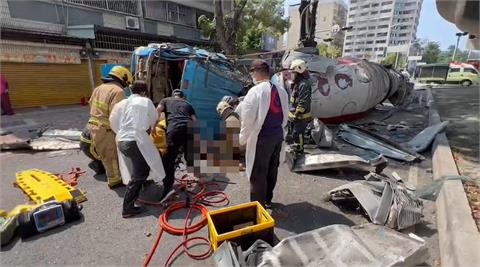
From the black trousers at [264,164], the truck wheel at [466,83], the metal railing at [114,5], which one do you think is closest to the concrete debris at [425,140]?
the black trousers at [264,164]

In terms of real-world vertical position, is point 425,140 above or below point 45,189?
above

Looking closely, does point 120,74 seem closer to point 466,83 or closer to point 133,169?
point 133,169

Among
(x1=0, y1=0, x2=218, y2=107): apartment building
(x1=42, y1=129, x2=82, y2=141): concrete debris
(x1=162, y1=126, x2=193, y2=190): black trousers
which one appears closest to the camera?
(x1=162, y1=126, x2=193, y2=190): black trousers

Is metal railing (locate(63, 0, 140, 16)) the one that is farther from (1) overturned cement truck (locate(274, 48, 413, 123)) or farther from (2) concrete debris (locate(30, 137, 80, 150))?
(1) overturned cement truck (locate(274, 48, 413, 123))

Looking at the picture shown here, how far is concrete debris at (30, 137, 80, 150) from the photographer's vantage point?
18.9 ft

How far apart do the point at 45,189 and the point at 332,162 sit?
406 centimetres

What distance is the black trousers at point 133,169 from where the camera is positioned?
319cm

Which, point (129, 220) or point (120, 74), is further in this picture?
point (120, 74)

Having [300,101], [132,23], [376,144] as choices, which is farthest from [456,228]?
[132,23]

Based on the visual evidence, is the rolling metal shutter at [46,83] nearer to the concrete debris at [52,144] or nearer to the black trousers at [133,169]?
the concrete debris at [52,144]

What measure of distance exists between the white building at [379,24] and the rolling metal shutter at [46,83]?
65026 mm

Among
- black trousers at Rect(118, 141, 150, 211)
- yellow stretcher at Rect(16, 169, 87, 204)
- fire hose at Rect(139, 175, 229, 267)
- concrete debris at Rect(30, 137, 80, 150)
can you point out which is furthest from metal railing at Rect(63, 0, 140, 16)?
fire hose at Rect(139, 175, 229, 267)

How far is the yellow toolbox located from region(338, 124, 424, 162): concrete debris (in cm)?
359

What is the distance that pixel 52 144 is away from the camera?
591cm
